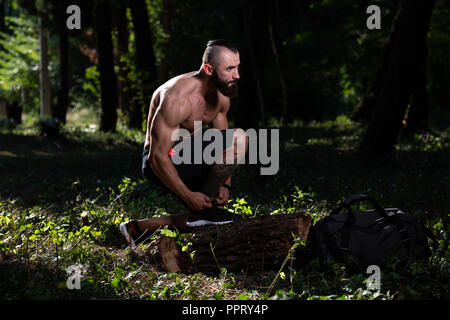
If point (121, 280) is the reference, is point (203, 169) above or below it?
above

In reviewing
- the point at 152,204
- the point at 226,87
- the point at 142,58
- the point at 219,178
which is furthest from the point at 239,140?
the point at 142,58

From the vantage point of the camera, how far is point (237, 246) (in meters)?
4.39

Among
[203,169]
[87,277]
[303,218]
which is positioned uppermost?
[203,169]

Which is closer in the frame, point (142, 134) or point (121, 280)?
point (121, 280)

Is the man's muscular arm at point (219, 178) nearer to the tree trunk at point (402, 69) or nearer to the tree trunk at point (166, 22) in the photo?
the tree trunk at point (402, 69)

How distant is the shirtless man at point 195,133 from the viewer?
14.5ft

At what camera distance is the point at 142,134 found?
15500 millimetres

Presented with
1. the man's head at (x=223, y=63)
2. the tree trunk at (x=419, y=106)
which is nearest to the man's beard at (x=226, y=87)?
the man's head at (x=223, y=63)

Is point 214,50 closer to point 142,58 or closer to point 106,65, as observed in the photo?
point 142,58

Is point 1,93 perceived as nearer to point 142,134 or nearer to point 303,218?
point 142,134

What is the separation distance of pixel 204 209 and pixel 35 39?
28854 mm

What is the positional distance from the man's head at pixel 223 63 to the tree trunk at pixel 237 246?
49.8 inches

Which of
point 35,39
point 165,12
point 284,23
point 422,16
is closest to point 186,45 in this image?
point 165,12

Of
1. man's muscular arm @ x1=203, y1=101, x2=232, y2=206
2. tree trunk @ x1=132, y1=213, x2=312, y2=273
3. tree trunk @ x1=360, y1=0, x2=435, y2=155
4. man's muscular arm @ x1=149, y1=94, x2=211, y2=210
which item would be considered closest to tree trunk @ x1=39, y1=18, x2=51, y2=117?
tree trunk @ x1=360, y1=0, x2=435, y2=155
